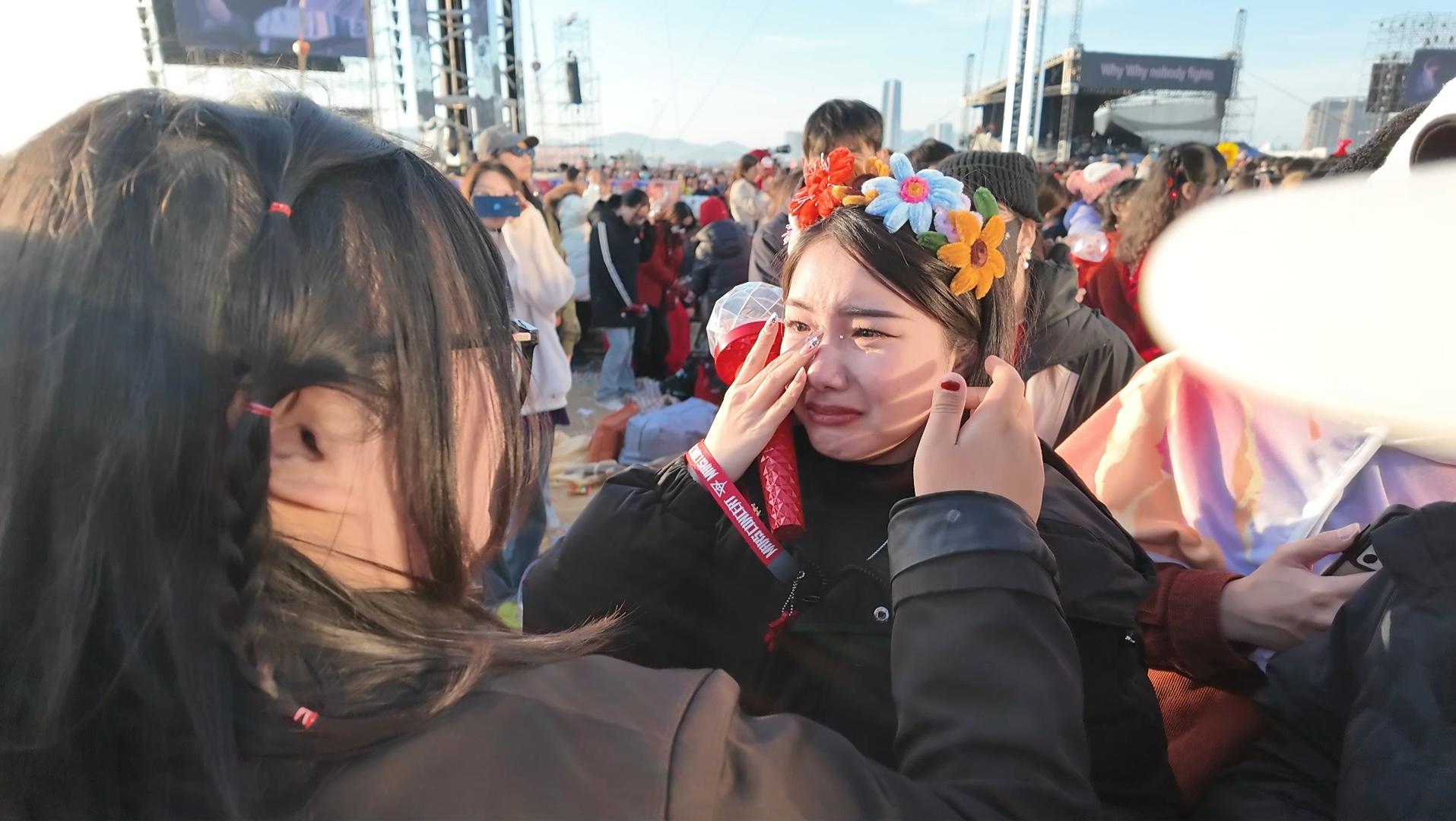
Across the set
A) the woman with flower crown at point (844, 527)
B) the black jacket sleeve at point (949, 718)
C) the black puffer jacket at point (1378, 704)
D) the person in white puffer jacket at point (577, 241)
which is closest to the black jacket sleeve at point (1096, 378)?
the woman with flower crown at point (844, 527)

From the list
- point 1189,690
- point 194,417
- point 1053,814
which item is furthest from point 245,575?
point 1189,690

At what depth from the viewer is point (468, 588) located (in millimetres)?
903

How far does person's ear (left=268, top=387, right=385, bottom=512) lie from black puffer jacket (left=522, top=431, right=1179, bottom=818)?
27.7 inches

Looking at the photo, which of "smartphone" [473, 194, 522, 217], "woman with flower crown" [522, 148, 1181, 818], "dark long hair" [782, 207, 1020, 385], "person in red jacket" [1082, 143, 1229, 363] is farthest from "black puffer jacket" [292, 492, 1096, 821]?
"smartphone" [473, 194, 522, 217]

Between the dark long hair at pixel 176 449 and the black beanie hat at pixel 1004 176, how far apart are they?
95.9 inches

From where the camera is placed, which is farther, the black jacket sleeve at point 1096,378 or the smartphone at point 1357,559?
the black jacket sleeve at point 1096,378

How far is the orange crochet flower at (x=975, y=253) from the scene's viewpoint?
1586mm

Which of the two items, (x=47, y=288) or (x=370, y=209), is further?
(x=370, y=209)

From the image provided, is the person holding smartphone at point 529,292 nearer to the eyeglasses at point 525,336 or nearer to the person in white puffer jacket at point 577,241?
the eyeglasses at point 525,336

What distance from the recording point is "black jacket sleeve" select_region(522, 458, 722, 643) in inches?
55.5

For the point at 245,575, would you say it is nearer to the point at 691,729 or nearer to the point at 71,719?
the point at 71,719

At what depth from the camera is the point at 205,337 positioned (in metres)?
0.62

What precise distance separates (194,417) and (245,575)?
142 mm

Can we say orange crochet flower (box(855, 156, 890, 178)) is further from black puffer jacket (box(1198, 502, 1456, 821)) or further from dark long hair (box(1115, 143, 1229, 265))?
dark long hair (box(1115, 143, 1229, 265))
